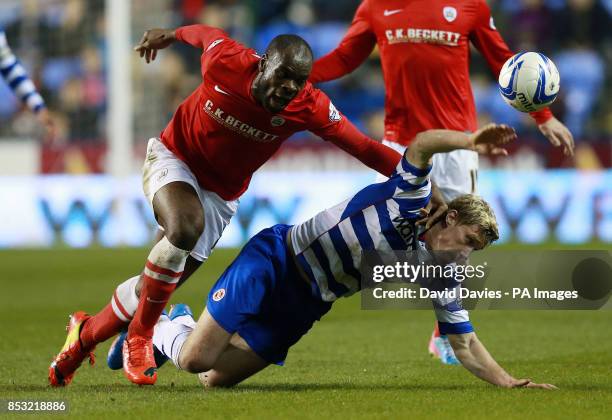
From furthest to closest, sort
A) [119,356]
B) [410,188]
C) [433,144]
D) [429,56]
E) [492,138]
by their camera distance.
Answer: [429,56]
[119,356]
[410,188]
[433,144]
[492,138]

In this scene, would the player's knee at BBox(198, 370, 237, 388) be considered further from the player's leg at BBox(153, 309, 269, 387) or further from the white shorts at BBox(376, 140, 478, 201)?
the white shorts at BBox(376, 140, 478, 201)

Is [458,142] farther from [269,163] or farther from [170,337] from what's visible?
[269,163]

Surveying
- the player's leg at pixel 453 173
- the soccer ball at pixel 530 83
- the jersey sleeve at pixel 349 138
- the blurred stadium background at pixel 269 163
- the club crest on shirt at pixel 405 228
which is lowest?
the blurred stadium background at pixel 269 163

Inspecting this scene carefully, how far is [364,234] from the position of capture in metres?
5.48

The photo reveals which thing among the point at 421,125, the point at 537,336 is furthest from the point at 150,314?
the point at 537,336

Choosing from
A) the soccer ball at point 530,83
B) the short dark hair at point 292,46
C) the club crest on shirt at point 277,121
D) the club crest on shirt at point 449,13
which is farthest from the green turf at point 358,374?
the club crest on shirt at point 449,13

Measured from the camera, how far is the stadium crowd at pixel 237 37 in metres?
17.7

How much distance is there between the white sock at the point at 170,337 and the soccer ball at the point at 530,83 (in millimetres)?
2183

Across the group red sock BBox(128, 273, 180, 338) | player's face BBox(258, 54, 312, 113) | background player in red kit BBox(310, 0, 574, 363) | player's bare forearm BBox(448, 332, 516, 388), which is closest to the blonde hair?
player's bare forearm BBox(448, 332, 516, 388)

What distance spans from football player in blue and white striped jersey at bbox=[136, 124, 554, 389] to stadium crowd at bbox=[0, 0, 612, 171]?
38.5 feet

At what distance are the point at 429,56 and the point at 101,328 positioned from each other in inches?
109

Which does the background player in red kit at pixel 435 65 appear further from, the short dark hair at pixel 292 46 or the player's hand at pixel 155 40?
the short dark hair at pixel 292 46

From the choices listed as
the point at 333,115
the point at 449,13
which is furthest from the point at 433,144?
the point at 449,13

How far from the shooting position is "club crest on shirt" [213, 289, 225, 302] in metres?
Answer: 5.65
